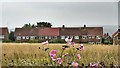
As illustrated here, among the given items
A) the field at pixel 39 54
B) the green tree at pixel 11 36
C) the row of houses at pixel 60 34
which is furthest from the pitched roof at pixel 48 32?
the green tree at pixel 11 36

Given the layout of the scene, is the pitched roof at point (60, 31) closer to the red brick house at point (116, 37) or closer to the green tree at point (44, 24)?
the green tree at point (44, 24)

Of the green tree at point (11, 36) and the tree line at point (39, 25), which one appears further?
the tree line at point (39, 25)

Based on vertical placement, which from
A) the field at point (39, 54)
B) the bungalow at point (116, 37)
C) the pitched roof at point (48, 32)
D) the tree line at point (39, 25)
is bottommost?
the field at point (39, 54)

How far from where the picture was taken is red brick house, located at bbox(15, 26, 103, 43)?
6.13 feet

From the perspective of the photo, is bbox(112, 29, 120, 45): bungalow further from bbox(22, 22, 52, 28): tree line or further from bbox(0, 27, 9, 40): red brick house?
bbox(0, 27, 9, 40): red brick house

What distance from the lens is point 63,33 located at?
6.08 ft

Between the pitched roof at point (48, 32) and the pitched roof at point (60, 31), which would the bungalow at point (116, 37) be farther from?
the pitched roof at point (48, 32)

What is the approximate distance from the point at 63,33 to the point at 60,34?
0.11 feet

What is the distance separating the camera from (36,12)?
203 cm

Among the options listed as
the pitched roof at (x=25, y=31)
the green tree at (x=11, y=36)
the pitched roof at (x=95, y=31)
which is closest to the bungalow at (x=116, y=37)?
the pitched roof at (x=95, y=31)

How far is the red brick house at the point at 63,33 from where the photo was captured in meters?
1.87

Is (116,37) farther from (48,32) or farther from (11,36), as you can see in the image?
(11,36)

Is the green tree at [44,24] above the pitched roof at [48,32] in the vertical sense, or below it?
above

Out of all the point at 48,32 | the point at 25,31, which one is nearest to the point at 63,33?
the point at 48,32
